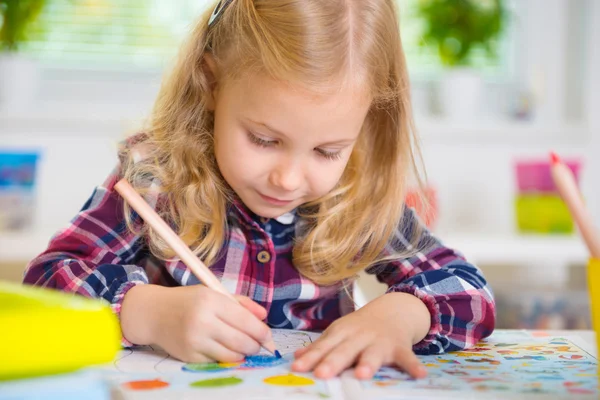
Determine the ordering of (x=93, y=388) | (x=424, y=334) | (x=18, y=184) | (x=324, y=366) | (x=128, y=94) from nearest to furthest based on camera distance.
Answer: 1. (x=93, y=388)
2. (x=324, y=366)
3. (x=424, y=334)
4. (x=18, y=184)
5. (x=128, y=94)

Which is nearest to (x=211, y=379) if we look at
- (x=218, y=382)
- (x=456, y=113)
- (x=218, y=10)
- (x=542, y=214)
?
(x=218, y=382)

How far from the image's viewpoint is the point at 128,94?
1872 mm

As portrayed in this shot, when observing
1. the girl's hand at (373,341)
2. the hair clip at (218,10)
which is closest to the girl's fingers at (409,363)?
the girl's hand at (373,341)

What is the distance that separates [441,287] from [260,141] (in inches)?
9.1

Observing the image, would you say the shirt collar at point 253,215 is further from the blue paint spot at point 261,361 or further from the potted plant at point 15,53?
the potted plant at point 15,53

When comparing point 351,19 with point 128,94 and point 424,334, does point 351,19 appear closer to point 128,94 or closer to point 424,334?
point 424,334

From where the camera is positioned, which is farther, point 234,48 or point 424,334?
point 234,48

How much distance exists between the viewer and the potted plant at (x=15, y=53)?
1.67 meters

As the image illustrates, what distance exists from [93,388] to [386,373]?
0.85 feet

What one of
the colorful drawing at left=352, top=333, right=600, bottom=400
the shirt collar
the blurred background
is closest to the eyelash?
the shirt collar

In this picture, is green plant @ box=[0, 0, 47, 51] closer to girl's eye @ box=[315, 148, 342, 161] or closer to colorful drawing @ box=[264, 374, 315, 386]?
girl's eye @ box=[315, 148, 342, 161]

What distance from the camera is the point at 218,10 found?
787 millimetres

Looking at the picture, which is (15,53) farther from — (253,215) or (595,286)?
(595,286)

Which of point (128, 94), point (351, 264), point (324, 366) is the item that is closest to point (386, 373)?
point (324, 366)
